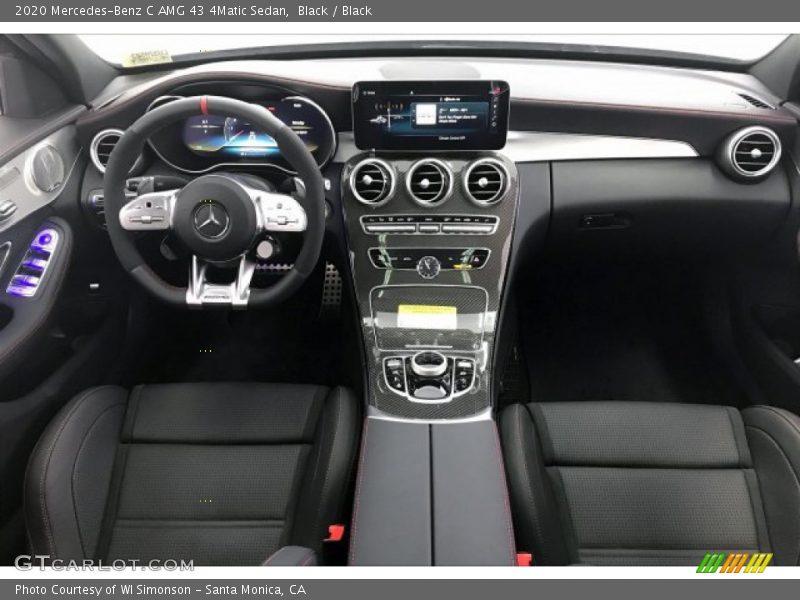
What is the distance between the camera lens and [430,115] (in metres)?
1.46

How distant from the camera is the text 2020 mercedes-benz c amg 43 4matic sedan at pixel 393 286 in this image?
3.96ft

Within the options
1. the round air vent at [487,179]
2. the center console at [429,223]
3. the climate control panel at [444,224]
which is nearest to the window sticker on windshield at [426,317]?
the center console at [429,223]

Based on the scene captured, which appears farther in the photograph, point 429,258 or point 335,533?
point 429,258

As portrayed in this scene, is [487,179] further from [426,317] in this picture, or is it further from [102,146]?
[102,146]

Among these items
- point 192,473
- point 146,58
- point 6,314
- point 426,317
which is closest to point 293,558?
point 192,473

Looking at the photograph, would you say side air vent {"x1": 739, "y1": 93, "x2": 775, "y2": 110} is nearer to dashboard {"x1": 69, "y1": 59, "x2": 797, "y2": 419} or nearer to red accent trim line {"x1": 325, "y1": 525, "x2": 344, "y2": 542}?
dashboard {"x1": 69, "y1": 59, "x2": 797, "y2": 419}

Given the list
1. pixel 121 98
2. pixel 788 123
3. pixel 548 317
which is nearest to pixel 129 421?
pixel 121 98

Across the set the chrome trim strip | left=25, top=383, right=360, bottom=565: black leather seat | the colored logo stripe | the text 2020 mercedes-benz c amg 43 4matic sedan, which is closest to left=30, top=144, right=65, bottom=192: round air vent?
the text 2020 mercedes-benz c amg 43 4matic sedan

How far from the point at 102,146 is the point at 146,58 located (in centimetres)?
32

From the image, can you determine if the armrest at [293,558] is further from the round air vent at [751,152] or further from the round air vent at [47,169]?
the round air vent at [751,152]

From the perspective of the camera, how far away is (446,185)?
1.49 metres

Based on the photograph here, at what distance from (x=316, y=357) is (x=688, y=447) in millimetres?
1295

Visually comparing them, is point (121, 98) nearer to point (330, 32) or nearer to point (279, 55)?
point (279, 55)

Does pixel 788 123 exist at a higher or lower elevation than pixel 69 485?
higher
